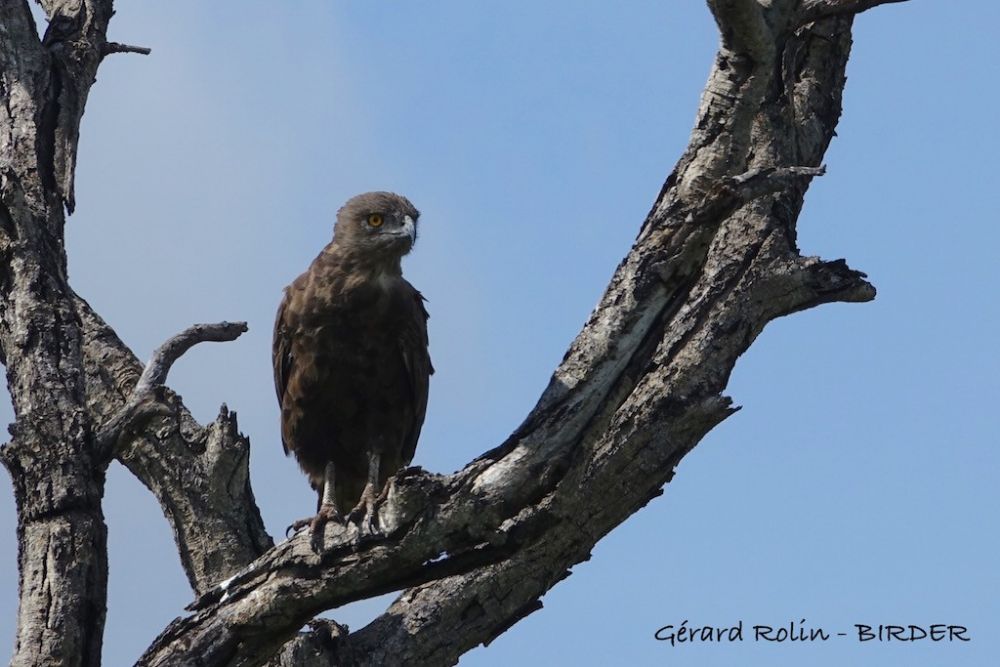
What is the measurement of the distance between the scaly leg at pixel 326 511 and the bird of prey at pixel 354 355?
0.05 feet

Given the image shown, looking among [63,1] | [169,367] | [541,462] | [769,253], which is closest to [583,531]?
[541,462]

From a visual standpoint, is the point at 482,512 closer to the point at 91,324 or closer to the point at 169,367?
the point at 169,367

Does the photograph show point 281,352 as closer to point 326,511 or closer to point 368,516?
point 326,511

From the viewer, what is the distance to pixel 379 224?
7.87m

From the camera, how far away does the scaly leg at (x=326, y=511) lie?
5.57m

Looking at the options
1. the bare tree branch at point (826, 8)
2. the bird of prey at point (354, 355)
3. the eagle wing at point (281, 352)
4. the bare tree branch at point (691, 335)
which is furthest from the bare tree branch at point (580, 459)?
the eagle wing at point (281, 352)

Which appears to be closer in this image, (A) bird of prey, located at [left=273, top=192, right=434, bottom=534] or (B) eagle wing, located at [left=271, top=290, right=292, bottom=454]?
(A) bird of prey, located at [left=273, top=192, right=434, bottom=534]

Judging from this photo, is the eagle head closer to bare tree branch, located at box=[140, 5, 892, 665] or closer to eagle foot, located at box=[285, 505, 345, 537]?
eagle foot, located at box=[285, 505, 345, 537]

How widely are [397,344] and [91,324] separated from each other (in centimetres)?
161

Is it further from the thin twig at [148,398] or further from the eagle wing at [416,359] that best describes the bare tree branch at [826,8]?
the eagle wing at [416,359]

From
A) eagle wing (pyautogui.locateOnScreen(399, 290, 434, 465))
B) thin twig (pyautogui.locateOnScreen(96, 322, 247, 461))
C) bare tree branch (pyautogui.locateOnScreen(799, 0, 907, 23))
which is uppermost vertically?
eagle wing (pyautogui.locateOnScreen(399, 290, 434, 465))

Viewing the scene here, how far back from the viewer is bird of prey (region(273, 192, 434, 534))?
7.65m

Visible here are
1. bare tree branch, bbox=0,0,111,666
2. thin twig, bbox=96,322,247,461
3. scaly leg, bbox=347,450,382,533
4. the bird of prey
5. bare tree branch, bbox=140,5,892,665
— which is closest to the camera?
bare tree branch, bbox=140,5,892,665

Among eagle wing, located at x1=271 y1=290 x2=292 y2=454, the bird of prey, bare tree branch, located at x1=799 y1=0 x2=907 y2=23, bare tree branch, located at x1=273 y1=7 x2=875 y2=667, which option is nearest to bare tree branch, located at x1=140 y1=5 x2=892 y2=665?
bare tree branch, located at x1=273 y1=7 x2=875 y2=667
